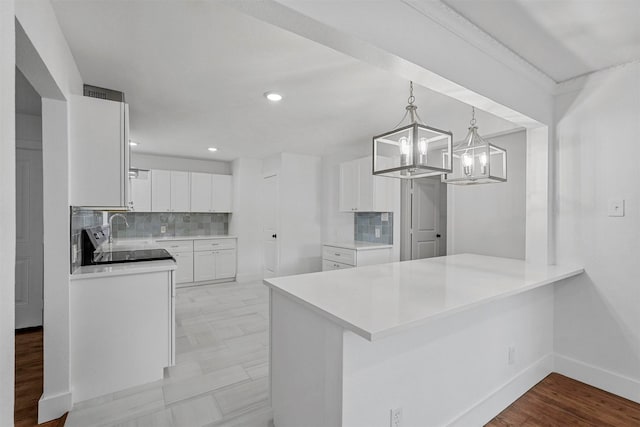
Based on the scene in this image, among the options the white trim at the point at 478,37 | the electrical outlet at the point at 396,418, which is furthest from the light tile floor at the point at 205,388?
the white trim at the point at 478,37

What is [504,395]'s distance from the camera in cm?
204

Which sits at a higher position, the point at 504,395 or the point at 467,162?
the point at 467,162

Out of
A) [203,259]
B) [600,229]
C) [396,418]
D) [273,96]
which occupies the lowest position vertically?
A: [396,418]

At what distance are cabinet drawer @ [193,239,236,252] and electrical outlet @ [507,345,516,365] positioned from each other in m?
4.59

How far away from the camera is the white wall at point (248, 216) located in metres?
5.67

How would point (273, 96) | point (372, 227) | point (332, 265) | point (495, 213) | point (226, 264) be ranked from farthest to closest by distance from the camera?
point (226, 264) → point (372, 227) → point (332, 265) → point (495, 213) → point (273, 96)

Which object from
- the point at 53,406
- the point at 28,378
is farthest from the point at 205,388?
the point at 28,378

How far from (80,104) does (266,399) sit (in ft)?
7.66

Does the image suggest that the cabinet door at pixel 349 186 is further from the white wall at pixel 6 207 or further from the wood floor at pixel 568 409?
the white wall at pixel 6 207

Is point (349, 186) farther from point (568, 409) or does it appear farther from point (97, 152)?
point (568, 409)

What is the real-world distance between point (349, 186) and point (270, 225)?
5.40 ft

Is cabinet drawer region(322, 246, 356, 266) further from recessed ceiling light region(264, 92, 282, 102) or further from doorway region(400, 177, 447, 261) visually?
recessed ceiling light region(264, 92, 282, 102)

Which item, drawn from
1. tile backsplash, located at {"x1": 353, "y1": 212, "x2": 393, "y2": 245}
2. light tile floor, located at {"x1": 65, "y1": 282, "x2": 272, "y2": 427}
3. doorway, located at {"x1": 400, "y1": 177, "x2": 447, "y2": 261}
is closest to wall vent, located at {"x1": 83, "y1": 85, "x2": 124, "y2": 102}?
light tile floor, located at {"x1": 65, "y1": 282, "x2": 272, "y2": 427}

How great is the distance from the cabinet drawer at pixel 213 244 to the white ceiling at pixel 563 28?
16.1ft
